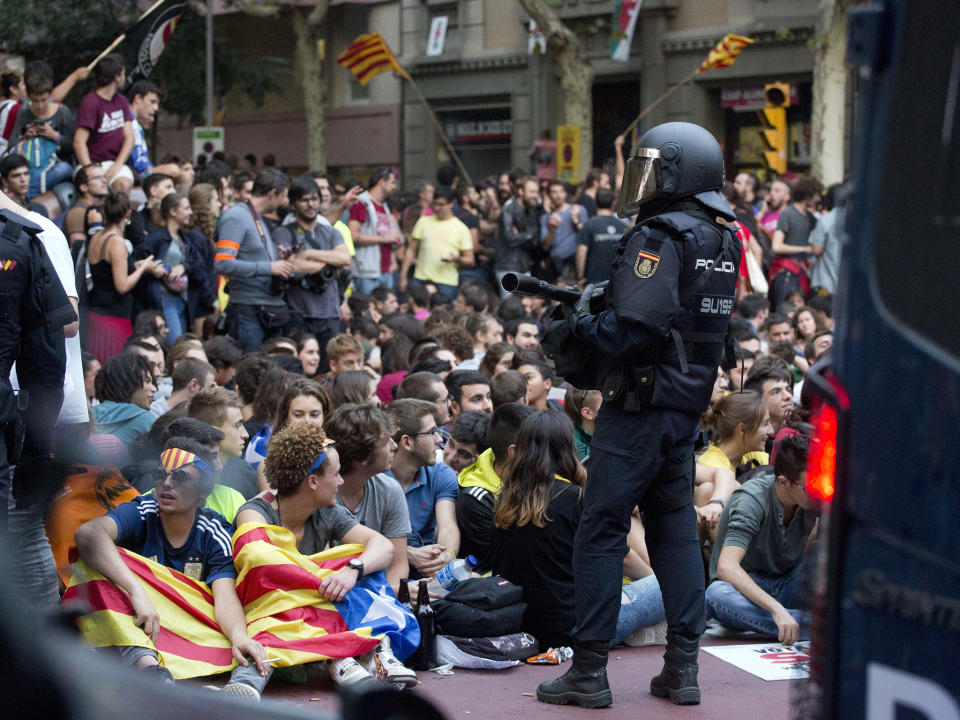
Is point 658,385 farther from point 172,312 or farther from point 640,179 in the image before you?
point 172,312

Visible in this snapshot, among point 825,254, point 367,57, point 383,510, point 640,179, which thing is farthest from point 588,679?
point 367,57

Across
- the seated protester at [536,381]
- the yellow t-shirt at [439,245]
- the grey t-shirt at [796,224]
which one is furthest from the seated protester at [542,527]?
the yellow t-shirt at [439,245]

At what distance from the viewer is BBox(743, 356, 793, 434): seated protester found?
26.4 feet

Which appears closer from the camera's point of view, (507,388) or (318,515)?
(318,515)

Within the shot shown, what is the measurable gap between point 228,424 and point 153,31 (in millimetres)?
9904

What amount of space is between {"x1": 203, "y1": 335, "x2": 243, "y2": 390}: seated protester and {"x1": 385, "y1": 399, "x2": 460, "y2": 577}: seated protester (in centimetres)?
232

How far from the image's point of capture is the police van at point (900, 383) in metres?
2.12

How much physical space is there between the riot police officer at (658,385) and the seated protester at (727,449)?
1.89 metres

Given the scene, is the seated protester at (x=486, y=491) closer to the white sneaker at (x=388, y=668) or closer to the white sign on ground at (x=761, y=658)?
the white sneaker at (x=388, y=668)

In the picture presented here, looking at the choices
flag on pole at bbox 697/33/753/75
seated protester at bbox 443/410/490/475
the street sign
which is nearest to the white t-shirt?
seated protester at bbox 443/410/490/475

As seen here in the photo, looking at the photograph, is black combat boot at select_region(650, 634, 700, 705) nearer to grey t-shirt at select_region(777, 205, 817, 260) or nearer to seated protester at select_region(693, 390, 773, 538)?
seated protester at select_region(693, 390, 773, 538)

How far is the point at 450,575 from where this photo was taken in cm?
616

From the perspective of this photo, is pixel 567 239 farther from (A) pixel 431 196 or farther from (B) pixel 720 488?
(B) pixel 720 488

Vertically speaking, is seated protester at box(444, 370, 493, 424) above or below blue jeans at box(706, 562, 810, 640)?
above
